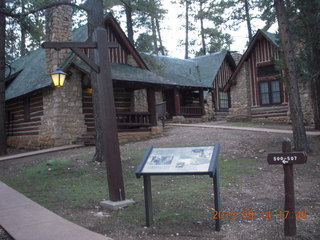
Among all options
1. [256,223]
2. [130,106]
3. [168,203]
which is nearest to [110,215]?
[168,203]

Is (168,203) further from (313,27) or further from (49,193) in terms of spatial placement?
(313,27)

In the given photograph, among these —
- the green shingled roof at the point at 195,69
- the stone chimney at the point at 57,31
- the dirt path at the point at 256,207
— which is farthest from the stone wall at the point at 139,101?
the dirt path at the point at 256,207

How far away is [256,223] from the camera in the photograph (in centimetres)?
498

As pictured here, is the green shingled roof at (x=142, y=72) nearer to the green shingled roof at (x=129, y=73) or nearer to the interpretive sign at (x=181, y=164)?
the green shingled roof at (x=129, y=73)

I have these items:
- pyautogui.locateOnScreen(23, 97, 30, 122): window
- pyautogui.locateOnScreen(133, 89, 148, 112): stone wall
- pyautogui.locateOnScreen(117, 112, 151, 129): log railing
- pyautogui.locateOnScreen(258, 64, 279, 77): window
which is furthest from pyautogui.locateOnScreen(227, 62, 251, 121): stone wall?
pyautogui.locateOnScreen(23, 97, 30, 122): window

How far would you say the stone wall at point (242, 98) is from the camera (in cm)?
2217

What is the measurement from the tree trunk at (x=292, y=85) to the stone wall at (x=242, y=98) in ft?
37.7

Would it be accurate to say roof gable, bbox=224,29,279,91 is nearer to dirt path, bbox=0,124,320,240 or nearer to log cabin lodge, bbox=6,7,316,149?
log cabin lodge, bbox=6,7,316,149

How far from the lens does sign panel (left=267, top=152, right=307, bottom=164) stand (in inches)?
164

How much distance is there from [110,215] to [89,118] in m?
11.4

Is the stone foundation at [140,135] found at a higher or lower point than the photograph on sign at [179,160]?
lower

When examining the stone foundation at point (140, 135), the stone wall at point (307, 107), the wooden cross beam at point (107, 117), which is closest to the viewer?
the wooden cross beam at point (107, 117)

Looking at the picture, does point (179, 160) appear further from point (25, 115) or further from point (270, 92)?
point (270, 92)
